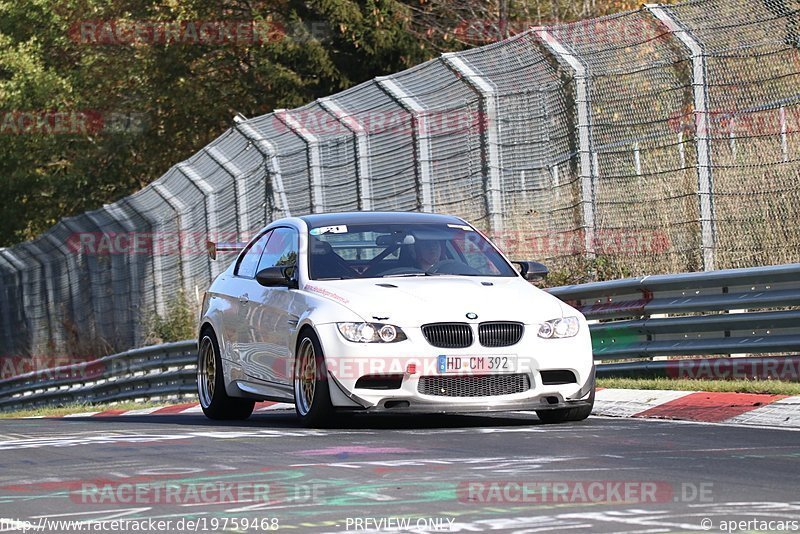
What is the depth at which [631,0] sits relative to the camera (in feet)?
116

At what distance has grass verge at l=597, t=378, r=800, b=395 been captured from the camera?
39.4 feet

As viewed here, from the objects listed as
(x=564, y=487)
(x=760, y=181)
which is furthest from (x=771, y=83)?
(x=564, y=487)

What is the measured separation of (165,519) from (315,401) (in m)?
4.42

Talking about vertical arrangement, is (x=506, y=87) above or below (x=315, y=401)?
above

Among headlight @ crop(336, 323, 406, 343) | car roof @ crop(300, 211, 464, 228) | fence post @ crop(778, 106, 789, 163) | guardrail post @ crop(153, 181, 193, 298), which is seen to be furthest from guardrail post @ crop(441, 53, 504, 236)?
guardrail post @ crop(153, 181, 193, 298)

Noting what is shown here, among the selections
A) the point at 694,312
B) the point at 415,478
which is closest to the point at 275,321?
the point at 694,312

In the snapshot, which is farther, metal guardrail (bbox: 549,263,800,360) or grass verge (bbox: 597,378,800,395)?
metal guardrail (bbox: 549,263,800,360)

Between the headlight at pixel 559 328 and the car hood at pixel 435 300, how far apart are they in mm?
44

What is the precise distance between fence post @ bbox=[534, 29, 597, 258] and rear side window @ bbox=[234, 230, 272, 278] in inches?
158

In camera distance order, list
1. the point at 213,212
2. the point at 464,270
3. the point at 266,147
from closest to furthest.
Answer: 1. the point at 464,270
2. the point at 266,147
3. the point at 213,212

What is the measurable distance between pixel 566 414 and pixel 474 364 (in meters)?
1.02

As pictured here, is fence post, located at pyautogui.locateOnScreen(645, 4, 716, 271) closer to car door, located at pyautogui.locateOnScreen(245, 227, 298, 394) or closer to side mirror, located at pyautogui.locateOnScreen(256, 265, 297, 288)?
car door, located at pyautogui.locateOnScreen(245, 227, 298, 394)

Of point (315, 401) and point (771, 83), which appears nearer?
point (315, 401)

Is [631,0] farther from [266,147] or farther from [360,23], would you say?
[266,147]
